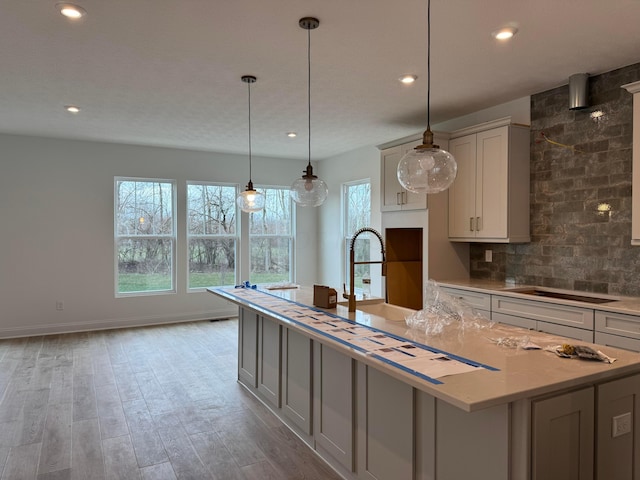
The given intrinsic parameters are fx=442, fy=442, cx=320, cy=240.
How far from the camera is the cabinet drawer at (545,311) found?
3.18 meters

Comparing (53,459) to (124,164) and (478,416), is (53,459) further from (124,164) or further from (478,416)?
(124,164)

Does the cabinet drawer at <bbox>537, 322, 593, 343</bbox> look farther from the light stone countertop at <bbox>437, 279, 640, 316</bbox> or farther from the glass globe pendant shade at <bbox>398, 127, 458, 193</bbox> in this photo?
the glass globe pendant shade at <bbox>398, 127, 458, 193</bbox>

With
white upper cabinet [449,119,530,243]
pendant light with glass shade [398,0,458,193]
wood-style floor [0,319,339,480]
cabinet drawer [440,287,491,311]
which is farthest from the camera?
white upper cabinet [449,119,530,243]

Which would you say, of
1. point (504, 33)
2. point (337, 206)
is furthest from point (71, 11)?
point (337, 206)

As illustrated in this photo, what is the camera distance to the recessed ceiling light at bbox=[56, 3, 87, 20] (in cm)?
249

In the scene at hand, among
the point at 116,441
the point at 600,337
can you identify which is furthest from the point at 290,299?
the point at 600,337

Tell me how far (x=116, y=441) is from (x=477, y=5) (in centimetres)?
358

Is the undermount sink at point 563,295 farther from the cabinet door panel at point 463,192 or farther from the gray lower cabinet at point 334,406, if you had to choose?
the gray lower cabinet at point 334,406

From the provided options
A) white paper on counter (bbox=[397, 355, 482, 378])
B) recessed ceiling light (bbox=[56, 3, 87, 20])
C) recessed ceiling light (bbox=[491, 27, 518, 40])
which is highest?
recessed ceiling light (bbox=[56, 3, 87, 20])

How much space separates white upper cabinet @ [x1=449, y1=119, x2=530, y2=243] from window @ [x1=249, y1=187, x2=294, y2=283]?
388 cm

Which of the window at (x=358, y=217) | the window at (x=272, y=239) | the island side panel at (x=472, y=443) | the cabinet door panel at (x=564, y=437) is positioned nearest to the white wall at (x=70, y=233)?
the window at (x=272, y=239)

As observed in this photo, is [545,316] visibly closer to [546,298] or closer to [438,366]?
[546,298]

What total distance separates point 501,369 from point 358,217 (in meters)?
5.27

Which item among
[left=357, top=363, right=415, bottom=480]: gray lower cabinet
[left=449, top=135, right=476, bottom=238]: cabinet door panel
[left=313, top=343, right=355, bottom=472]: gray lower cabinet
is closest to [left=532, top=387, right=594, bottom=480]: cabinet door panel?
[left=357, top=363, right=415, bottom=480]: gray lower cabinet
